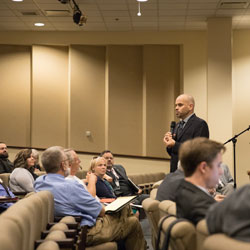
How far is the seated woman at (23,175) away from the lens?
23.5ft

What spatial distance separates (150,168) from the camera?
1167cm

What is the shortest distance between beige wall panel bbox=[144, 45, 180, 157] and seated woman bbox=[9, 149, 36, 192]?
4.59m

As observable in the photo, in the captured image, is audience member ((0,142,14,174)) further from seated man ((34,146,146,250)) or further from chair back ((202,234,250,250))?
chair back ((202,234,250,250))

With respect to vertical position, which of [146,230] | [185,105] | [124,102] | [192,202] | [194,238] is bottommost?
[146,230]

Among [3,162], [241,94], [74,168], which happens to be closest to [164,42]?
[241,94]

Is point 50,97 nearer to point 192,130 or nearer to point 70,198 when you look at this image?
point 192,130

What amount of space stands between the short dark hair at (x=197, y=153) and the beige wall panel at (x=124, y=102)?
29.4 ft

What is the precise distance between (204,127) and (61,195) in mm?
1723

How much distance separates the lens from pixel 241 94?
37.0 ft

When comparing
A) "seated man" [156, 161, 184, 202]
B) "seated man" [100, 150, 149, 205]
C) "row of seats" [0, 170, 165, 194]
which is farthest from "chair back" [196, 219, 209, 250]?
"row of seats" [0, 170, 165, 194]

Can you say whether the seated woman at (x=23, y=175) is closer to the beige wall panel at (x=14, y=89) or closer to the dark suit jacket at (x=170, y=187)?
the dark suit jacket at (x=170, y=187)

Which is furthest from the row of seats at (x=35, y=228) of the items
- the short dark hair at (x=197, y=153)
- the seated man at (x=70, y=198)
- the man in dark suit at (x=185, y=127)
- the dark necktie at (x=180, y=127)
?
the dark necktie at (x=180, y=127)

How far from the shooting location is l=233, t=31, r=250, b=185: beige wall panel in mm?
11180

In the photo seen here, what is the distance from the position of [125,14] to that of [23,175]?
13.4 ft
